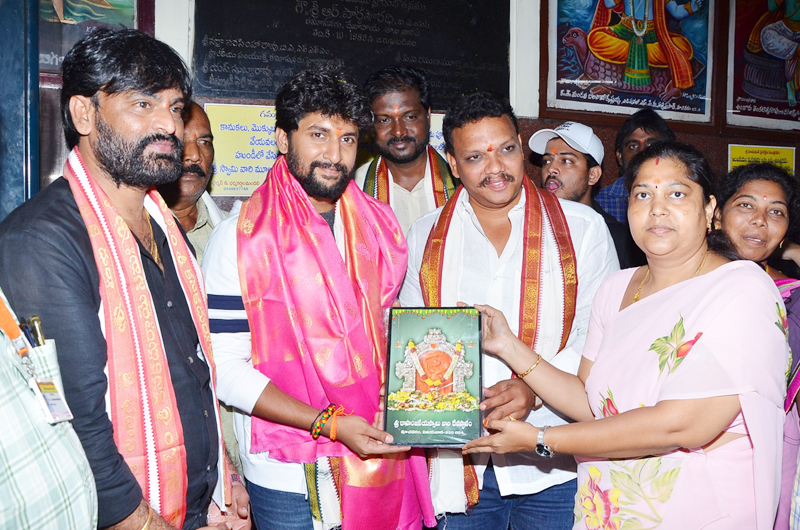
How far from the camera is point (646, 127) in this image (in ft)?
14.7

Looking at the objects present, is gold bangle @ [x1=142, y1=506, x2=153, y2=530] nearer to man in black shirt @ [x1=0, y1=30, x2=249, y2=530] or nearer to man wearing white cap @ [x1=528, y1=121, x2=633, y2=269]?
man in black shirt @ [x1=0, y1=30, x2=249, y2=530]

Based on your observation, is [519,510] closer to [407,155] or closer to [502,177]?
[502,177]

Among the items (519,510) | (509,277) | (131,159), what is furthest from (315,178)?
(519,510)

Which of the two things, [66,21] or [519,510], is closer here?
[519,510]

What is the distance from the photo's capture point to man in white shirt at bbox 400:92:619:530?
247 cm

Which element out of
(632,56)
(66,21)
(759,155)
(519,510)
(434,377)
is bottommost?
(519,510)

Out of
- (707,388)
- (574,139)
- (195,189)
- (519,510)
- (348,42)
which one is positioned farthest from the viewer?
(348,42)

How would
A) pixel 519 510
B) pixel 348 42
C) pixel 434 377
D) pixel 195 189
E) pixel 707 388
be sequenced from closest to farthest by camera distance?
1. pixel 707 388
2. pixel 434 377
3. pixel 519 510
4. pixel 195 189
5. pixel 348 42

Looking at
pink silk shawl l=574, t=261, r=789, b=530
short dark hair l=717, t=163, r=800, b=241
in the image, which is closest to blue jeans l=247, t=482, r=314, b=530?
pink silk shawl l=574, t=261, r=789, b=530

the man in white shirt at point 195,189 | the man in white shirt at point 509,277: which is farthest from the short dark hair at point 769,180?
the man in white shirt at point 195,189

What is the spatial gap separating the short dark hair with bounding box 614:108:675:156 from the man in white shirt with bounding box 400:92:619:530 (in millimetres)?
2157

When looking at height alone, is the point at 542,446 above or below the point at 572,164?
below

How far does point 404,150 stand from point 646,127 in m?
1.95

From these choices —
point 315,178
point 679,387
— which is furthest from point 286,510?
point 679,387
